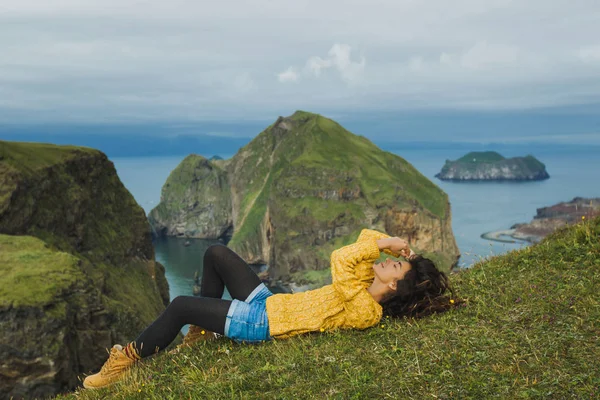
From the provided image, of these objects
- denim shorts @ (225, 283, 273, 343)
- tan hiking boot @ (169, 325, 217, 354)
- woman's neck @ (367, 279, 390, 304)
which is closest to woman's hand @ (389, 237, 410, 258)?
woman's neck @ (367, 279, 390, 304)

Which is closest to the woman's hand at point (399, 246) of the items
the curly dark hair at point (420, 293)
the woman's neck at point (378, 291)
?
the curly dark hair at point (420, 293)

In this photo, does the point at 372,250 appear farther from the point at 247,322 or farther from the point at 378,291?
the point at 247,322

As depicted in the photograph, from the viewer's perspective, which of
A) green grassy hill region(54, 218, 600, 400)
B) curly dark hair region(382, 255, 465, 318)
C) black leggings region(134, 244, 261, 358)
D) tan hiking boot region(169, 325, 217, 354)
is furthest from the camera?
tan hiking boot region(169, 325, 217, 354)

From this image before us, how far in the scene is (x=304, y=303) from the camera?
30.7 feet

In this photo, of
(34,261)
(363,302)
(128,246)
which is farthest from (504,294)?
(128,246)

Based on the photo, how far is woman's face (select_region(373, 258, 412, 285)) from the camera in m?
9.40

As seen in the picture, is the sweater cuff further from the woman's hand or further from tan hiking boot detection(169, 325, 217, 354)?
tan hiking boot detection(169, 325, 217, 354)

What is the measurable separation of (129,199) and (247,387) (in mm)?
96899

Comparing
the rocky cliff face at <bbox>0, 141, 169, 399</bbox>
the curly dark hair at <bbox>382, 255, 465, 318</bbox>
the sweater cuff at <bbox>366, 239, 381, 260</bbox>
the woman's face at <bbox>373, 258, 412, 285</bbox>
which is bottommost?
the rocky cliff face at <bbox>0, 141, 169, 399</bbox>

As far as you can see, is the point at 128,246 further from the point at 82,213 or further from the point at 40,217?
the point at 40,217

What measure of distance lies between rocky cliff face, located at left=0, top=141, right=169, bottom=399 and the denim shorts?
101ft

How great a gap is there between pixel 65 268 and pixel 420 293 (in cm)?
3857

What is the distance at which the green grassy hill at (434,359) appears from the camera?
673 centimetres

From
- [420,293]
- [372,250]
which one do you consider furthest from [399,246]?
[420,293]
